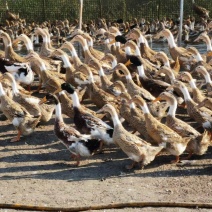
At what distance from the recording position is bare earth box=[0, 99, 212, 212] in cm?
683

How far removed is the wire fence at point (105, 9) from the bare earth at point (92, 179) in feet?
52.7

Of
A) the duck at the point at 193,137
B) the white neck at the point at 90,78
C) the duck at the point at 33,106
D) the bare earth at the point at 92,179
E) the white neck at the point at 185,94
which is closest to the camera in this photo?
the bare earth at the point at 92,179

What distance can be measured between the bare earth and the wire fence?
52.7ft

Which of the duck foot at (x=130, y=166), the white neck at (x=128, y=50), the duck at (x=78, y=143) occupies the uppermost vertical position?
the white neck at (x=128, y=50)

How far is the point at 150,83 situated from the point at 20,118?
2.89 metres

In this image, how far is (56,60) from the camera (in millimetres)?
12273

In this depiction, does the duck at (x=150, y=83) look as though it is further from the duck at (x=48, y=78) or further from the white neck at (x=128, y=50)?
the duck at (x=48, y=78)

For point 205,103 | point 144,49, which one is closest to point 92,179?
point 205,103

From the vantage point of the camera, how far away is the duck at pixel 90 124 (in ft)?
26.9

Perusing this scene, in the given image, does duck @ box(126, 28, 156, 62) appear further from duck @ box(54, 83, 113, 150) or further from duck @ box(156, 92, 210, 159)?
duck @ box(156, 92, 210, 159)

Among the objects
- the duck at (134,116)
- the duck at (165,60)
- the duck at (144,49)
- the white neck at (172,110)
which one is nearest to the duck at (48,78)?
the duck at (134,116)

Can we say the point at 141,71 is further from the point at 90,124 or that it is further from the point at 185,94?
the point at 90,124

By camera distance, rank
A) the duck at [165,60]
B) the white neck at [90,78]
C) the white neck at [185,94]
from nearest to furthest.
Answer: the white neck at [185,94]
the white neck at [90,78]
the duck at [165,60]

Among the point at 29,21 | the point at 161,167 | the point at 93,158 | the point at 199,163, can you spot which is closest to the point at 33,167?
the point at 93,158
